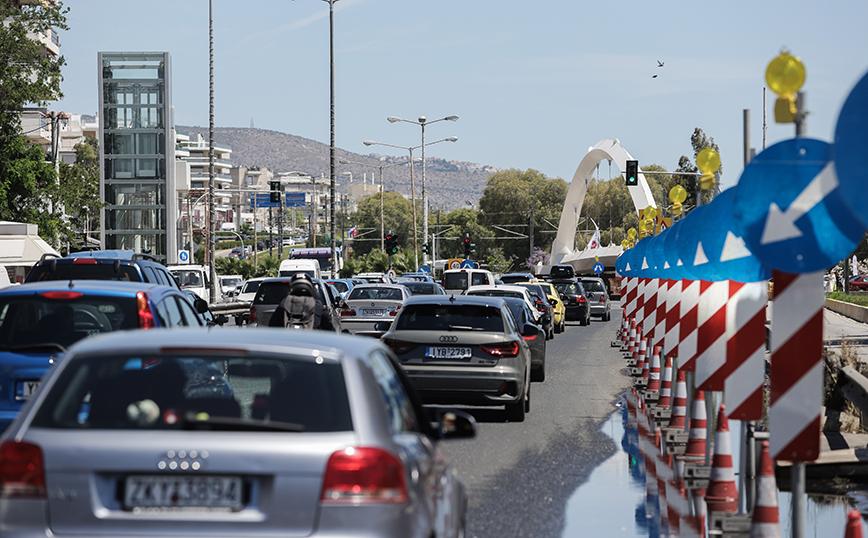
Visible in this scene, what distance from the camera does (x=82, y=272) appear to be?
15312 millimetres

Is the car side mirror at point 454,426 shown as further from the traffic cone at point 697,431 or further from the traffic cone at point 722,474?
the traffic cone at point 697,431

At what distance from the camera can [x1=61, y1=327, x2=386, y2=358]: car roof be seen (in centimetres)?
483

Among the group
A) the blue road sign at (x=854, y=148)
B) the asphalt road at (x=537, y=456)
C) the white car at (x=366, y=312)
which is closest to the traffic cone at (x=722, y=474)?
the asphalt road at (x=537, y=456)

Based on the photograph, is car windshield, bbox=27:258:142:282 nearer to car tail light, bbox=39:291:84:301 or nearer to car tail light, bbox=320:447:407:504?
car tail light, bbox=39:291:84:301

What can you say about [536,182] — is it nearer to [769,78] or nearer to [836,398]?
[836,398]

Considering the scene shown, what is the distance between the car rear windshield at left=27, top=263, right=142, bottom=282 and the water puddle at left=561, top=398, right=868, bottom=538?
701 centimetres

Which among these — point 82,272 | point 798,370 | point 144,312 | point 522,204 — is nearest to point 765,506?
point 798,370

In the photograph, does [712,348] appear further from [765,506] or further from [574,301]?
[574,301]

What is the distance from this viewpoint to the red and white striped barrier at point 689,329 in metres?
12.3

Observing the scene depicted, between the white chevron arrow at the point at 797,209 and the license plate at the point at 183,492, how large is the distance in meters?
A: 3.32

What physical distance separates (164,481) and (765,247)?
3491 mm

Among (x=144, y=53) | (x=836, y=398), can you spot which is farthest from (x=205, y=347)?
(x=144, y=53)

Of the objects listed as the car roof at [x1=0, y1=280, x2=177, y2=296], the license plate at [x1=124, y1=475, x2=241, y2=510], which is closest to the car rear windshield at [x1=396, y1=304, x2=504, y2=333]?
the car roof at [x1=0, y1=280, x2=177, y2=296]

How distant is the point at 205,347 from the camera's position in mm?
4824
